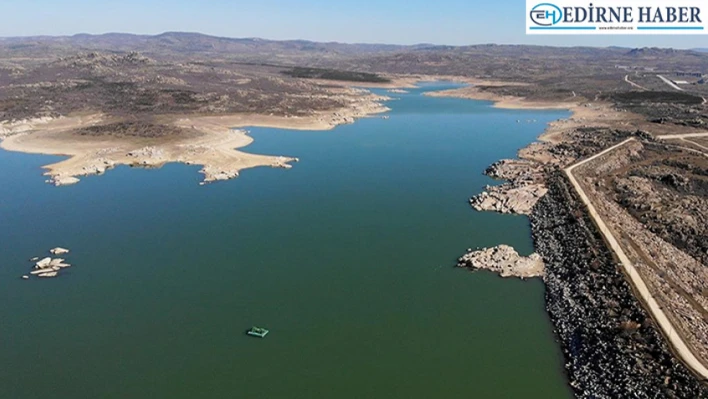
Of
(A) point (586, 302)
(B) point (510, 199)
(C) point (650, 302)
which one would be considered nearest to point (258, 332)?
(A) point (586, 302)

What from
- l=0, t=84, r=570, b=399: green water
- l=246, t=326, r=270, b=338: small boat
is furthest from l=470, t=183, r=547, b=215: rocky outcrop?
l=246, t=326, r=270, b=338: small boat

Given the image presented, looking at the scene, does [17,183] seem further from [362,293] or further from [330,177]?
[362,293]

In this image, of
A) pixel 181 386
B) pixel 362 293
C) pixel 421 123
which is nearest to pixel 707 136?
pixel 421 123

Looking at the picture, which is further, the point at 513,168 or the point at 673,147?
the point at 673,147

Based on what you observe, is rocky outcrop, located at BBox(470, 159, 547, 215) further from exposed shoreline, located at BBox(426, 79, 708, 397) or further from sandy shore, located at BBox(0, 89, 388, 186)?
sandy shore, located at BBox(0, 89, 388, 186)

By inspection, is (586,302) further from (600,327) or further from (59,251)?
(59,251)
